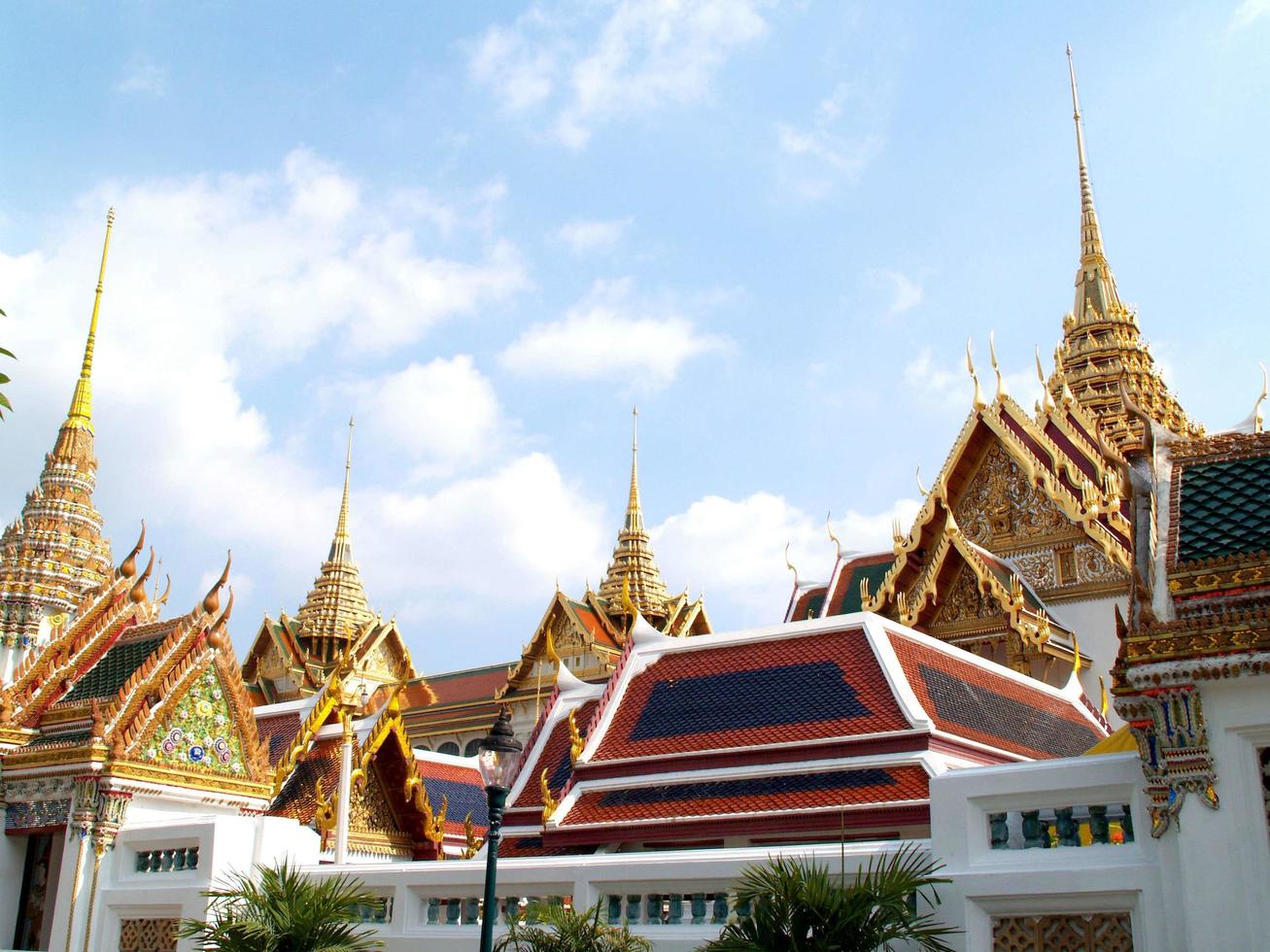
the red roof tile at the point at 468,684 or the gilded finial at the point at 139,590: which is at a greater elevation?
the red roof tile at the point at 468,684

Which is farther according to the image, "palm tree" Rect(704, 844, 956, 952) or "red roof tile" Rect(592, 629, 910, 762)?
"red roof tile" Rect(592, 629, 910, 762)

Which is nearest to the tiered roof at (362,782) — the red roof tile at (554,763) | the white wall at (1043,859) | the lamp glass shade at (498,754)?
the red roof tile at (554,763)

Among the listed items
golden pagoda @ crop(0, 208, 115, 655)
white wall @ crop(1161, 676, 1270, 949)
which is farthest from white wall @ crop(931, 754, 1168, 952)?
golden pagoda @ crop(0, 208, 115, 655)

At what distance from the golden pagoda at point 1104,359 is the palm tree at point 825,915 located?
24.4 m

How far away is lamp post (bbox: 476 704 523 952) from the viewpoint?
24.9ft

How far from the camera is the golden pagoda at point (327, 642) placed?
47.1m

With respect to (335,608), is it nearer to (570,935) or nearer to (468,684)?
(468,684)

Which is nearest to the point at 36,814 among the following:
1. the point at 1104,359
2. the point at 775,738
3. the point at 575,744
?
the point at 575,744

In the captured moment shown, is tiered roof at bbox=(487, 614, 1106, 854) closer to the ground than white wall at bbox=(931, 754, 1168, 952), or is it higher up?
higher up

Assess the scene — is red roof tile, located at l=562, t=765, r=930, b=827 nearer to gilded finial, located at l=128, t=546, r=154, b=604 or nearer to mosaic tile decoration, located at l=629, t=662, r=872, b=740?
mosaic tile decoration, located at l=629, t=662, r=872, b=740

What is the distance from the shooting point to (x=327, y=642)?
5069 centimetres

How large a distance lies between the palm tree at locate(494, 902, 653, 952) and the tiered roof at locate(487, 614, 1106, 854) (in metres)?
2.19

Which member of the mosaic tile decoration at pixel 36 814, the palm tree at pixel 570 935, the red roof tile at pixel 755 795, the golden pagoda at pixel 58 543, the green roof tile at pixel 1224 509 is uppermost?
the golden pagoda at pixel 58 543

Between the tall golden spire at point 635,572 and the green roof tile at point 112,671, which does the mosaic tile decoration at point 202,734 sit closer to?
the green roof tile at point 112,671
